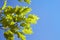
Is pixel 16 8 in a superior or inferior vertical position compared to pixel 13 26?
superior

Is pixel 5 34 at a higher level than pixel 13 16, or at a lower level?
lower

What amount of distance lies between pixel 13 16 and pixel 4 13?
0.56ft

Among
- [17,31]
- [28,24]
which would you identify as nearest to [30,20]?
[28,24]

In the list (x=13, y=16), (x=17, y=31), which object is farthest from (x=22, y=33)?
(x=13, y=16)

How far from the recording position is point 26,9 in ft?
10.9

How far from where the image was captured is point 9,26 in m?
3.34

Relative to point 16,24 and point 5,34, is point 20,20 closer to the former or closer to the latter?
point 16,24

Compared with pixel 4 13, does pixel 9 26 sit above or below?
below

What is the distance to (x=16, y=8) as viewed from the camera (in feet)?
11.1

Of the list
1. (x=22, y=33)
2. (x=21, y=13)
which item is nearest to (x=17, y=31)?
(x=22, y=33)

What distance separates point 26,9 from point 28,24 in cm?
26

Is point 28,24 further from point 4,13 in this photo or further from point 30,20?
point 4,13

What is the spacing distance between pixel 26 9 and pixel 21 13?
11cm

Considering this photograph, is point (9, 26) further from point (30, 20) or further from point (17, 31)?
point (30, 20)
